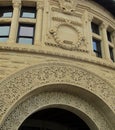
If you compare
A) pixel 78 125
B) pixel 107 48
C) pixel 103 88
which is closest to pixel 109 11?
pixel 107 48

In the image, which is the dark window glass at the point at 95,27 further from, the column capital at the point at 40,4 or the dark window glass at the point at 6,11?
the dark window glass at the point at 6,11

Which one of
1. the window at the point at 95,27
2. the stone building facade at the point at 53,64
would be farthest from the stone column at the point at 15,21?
the window at the point at 95,27

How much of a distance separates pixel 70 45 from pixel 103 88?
2101mm

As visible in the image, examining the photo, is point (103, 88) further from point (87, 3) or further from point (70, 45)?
point (87, 3)

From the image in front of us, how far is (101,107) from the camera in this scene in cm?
973

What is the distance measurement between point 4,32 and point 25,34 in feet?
2.78

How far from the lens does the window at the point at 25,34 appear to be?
10656mm

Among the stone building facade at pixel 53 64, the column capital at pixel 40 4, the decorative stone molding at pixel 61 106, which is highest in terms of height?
the column capital at pixel 40 4

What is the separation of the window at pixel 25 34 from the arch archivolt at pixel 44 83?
175 cm

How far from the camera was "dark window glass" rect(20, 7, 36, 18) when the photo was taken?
1147 cm

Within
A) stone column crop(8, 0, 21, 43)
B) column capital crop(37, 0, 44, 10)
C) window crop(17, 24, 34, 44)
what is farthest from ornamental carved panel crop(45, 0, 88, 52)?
stone column crop(8, 0, 21, 43)

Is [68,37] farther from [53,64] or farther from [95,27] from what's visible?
[95,27]

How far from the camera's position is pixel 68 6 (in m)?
11.7

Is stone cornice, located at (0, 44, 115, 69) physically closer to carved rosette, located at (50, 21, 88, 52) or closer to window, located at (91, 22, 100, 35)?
carved rosette, located at (50, 21, 88, 52)
